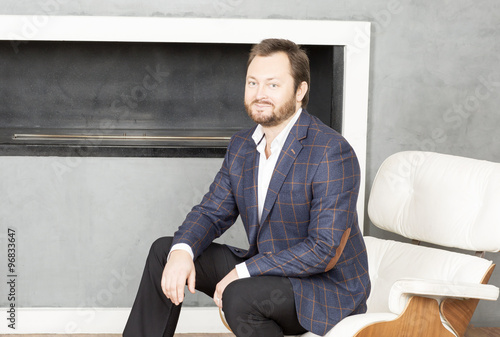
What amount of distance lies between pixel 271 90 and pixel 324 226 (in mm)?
440

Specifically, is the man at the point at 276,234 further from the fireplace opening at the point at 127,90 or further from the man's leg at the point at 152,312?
the fireplace opening at the point at 127,90

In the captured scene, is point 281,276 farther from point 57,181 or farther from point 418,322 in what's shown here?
point 57,181

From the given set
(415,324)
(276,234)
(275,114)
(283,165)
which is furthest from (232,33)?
(415,324)

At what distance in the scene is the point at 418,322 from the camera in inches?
70.2

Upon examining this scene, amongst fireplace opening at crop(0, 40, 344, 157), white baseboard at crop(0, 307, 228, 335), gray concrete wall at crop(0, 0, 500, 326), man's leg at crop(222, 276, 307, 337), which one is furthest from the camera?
fireplace opening at crop(0, 40, 344, 157)

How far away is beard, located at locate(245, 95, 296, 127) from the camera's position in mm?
1907

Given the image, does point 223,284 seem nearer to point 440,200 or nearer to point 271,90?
point 271,90

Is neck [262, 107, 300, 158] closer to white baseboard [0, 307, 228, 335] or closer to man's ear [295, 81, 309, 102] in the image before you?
man's ear [295, 81, 309, 102]

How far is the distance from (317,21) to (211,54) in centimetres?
67

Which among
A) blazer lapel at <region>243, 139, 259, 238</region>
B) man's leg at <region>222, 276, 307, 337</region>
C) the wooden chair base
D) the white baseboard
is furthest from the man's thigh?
the white baseboard

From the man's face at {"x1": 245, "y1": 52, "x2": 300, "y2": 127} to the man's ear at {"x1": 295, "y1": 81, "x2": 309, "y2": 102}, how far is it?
0.02m

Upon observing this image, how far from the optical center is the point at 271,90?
1.91 metres

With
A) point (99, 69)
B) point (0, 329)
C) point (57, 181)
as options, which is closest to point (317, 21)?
point (99, 69)

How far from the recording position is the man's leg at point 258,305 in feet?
5.58
